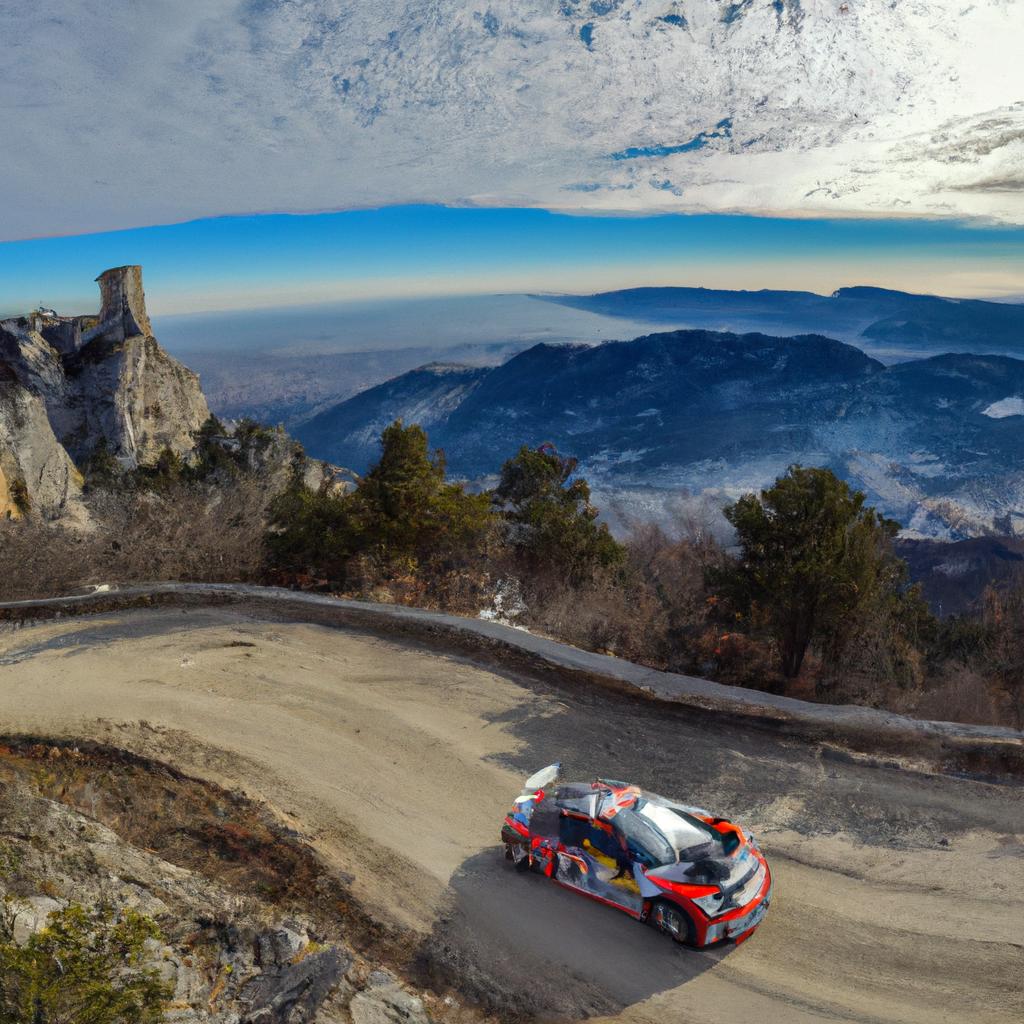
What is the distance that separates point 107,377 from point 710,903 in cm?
4591

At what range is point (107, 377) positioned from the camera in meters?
43.7

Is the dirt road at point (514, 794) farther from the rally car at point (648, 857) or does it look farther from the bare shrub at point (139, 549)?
the bare shrub at point (139, 549)

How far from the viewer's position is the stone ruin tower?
45.2m

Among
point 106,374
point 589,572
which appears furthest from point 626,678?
point 106,374

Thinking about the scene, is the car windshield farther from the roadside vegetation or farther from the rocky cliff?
the rocky cliff

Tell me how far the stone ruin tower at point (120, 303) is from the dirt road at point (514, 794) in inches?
1353

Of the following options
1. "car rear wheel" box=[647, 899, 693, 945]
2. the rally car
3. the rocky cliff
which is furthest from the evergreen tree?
the rocky cliff

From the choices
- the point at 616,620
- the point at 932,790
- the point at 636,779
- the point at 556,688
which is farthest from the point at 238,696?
the point at 932,790

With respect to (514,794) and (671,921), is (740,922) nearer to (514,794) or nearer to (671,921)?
(671,921)

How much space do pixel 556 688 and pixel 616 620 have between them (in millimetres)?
4536

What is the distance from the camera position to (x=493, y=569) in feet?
75.4

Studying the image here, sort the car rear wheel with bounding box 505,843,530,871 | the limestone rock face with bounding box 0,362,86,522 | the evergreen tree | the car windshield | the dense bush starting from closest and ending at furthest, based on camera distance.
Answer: the dense bush
the car windshield
the car rear wheel with bounding box 505,843,530,871
the evergreen tree
the limestone rock face with bounding box 0,362,86,522

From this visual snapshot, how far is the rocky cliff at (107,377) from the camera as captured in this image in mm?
41719

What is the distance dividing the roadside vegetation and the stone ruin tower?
2255 cm
